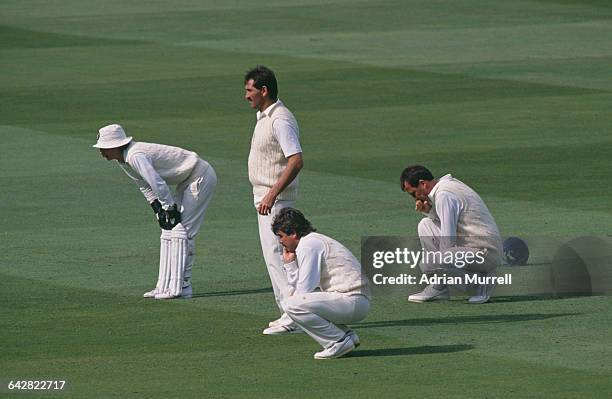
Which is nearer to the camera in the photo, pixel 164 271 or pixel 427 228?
pixel 427 228

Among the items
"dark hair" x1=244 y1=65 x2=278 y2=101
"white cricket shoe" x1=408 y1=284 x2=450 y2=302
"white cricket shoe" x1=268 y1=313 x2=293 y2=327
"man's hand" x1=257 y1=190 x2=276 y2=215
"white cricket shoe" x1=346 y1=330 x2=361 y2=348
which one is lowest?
"white cricket shoe" x1=346 y1=330 x2=361 y2=348

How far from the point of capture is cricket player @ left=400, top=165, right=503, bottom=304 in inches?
558

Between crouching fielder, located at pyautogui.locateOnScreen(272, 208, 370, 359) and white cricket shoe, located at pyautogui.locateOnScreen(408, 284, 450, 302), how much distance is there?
2171 millimetres

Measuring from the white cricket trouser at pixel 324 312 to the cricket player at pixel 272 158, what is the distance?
1.04 m

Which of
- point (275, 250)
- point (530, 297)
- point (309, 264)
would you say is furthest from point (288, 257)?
point (530, 297)

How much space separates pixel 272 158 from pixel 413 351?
217 centimetres

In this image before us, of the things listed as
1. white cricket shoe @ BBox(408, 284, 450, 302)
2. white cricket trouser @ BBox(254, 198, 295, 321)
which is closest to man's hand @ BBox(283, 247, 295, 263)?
white cricket trouser @ BBox(254, 198, 295, 321)

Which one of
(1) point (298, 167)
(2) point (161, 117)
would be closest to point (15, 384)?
(1) point (298, 167)

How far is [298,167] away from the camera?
1314 centimetres

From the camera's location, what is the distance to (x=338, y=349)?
1222cm

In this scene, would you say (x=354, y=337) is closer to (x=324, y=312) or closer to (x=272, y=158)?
(x=324, y=312)

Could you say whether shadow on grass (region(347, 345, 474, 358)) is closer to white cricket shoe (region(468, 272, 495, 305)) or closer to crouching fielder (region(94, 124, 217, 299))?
white cricket shoe (region(468, 272, 495, 305))

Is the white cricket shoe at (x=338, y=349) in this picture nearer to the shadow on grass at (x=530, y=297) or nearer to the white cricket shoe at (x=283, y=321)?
the white cricket shoe at (x=283, y=321)

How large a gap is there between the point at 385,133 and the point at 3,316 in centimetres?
1214
